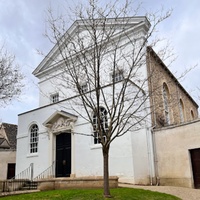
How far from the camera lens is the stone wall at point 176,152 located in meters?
12.8

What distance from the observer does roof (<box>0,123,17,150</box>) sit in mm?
25677

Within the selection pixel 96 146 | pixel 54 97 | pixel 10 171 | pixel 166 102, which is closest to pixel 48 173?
pixel 96 146

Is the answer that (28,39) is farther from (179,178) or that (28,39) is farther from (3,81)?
(179,178)

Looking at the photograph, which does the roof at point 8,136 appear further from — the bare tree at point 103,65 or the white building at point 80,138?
the bare tree at point 103,65

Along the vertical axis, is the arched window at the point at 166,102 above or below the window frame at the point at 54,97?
below

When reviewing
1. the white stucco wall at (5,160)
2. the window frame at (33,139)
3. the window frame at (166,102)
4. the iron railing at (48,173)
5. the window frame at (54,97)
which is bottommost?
the iron railing at (48,173)

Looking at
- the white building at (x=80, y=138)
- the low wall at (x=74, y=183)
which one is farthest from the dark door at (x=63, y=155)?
the low wall at (x=74, y=183)

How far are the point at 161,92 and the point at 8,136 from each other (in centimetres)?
1783

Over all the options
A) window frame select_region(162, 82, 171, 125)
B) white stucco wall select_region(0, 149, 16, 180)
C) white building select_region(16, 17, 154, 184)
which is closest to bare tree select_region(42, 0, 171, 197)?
white building select_region(16, 17, 154, 184)

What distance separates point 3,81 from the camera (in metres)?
14.4

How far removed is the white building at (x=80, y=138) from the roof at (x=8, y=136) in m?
7.74

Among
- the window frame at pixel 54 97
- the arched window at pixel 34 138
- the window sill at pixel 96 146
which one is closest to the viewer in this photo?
the window sill at pixel 96 146

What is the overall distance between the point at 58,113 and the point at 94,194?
821 centimetres

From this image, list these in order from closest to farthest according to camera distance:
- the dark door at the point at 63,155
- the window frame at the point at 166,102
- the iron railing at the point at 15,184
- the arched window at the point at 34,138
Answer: the iron railing at the point at 15,184 → the dark door at the point at 63,155 → the arched window at the point at 34,138 → the window frame at the point at 166,102
